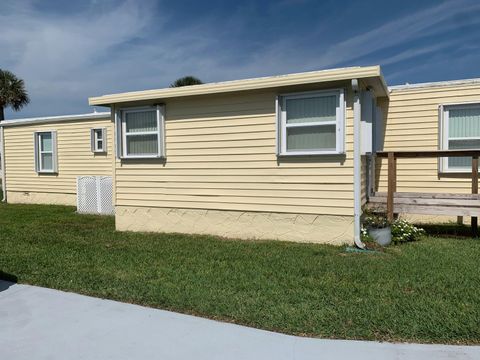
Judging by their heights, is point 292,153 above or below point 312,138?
below

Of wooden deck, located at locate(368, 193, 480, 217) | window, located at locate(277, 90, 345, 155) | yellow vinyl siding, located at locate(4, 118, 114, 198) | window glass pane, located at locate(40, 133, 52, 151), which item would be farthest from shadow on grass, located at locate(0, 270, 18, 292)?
window glass pane, located at locate(40, 133, 52, 151)

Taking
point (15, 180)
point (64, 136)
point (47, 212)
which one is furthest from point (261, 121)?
point (15, 180)

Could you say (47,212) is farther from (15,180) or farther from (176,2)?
(176,2)

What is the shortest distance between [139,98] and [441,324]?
6380mm

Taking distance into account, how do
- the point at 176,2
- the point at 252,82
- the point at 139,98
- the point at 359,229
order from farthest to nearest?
the point at 176,2 < the point at 139,98 < the point at 252,82 < the point at 359,229

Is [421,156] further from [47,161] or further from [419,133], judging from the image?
[47,161]

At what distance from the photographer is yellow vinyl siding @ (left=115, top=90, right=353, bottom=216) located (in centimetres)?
691

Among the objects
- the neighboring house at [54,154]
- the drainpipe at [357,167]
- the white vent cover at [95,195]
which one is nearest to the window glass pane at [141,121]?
the white vent cover at [95,195]

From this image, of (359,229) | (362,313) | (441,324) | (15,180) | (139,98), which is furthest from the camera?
(15,180)

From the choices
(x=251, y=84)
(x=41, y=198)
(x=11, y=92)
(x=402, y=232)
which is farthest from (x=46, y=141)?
(x=11, y=92)

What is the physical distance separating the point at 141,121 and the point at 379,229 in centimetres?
489

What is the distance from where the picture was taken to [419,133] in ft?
28.2

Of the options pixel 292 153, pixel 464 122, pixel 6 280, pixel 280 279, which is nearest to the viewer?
pixel 280 279

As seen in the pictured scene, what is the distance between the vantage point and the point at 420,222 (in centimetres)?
875
